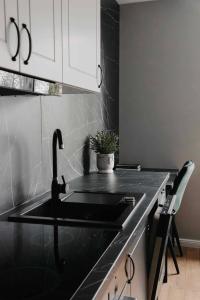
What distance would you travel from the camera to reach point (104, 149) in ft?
9.05

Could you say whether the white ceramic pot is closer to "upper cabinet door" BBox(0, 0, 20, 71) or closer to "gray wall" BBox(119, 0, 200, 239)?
"gray wall" BBox(119, 0, 200, 239)

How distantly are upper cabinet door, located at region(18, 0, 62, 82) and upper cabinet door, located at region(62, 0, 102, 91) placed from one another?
79 millimetres

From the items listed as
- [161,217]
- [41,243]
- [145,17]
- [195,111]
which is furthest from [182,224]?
[41,243]

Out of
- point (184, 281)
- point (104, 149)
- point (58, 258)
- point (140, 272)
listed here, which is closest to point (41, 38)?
point (58, 258)

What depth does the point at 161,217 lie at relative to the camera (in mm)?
1777

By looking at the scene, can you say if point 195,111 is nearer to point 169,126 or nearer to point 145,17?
point 169,126

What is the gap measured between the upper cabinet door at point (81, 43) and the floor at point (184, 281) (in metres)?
1.67

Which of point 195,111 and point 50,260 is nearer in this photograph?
point 50,260

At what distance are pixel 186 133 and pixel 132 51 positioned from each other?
1008 mm

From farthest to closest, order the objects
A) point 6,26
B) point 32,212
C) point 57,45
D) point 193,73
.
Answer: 1. point 193,73
2. point 32,212
3. point 57,45
4. point 6,26

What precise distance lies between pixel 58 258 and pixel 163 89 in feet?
8.77

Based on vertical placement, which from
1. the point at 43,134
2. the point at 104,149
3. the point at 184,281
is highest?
the point at 43,134

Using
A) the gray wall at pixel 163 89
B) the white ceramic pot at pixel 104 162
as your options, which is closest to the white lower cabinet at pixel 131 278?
the white ceramic pot at pixel 104 162

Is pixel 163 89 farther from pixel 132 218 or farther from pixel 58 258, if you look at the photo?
pixel 58 258
